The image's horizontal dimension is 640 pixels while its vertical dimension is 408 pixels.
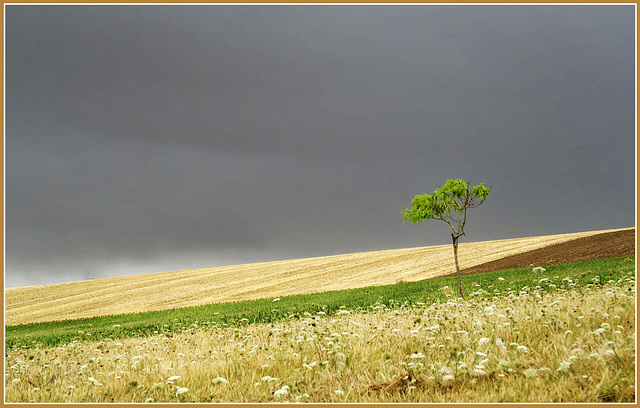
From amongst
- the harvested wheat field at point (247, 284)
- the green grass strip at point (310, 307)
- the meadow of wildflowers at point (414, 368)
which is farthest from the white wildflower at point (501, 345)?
the harvested wheat field at point (247, 284)

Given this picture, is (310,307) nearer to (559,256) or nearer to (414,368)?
(414,368)

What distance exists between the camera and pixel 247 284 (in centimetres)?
3866

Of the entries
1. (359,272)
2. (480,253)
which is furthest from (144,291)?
(480,253)

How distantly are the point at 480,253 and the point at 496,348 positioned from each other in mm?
39460

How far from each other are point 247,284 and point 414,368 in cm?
3492

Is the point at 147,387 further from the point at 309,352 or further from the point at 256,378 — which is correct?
the point at 309,352

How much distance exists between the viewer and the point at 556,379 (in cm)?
444

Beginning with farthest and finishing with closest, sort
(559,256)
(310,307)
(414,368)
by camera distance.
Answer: (559,256)
(310,307)
(414,368)

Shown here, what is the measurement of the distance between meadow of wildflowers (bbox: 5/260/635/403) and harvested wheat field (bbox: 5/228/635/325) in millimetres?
23378

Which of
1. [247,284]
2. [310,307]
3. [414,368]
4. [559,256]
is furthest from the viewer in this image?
[247,284]

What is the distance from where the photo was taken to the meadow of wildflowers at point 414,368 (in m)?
4.40

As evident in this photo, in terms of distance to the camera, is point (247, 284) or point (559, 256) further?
point (247, 284)

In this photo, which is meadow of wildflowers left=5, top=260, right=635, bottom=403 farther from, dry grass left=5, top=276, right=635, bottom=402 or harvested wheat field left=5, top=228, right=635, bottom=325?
harvested wheat field left=5, top=228, right=635, bottom=325

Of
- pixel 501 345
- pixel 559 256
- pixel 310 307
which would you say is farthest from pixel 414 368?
pixel 559 256
